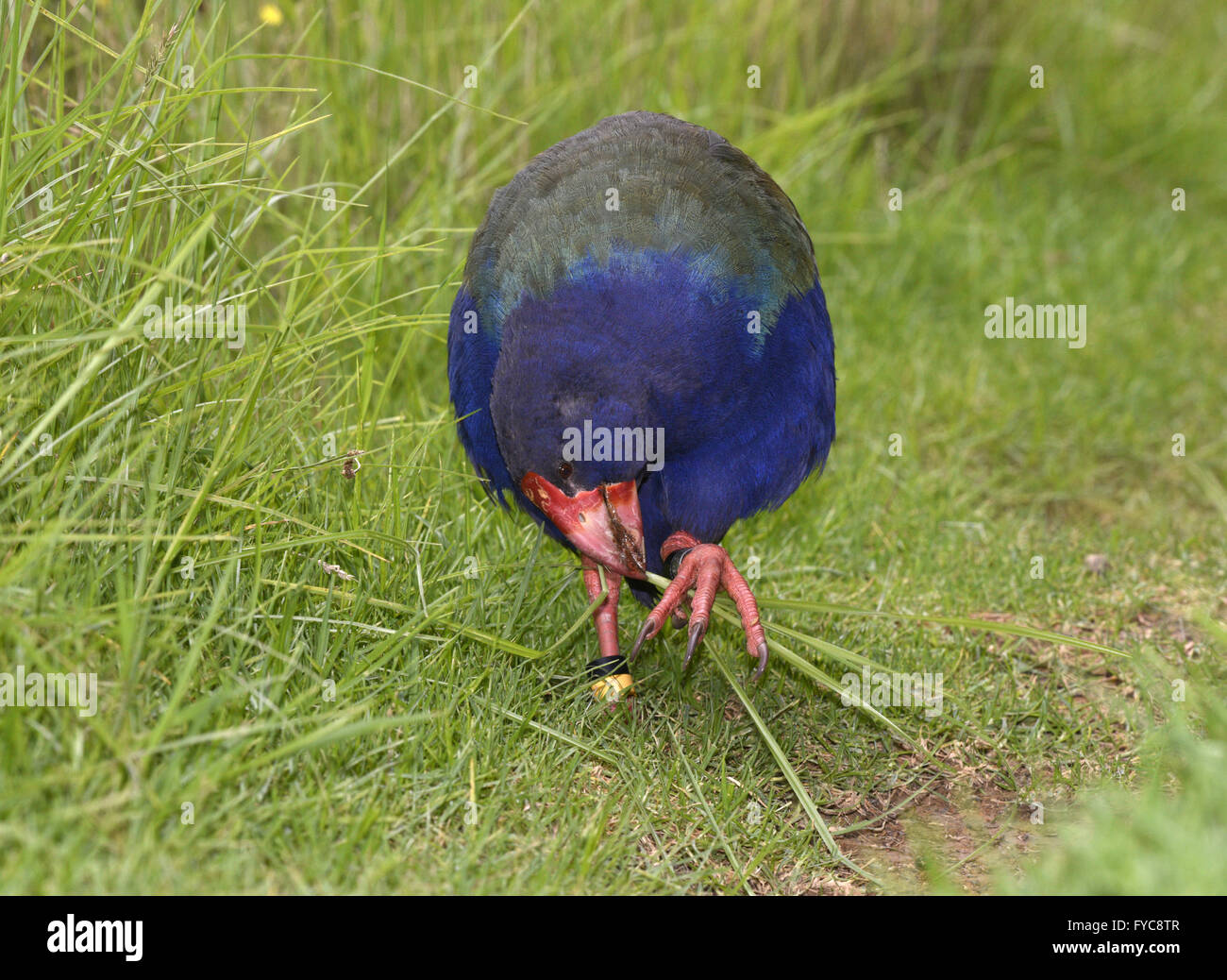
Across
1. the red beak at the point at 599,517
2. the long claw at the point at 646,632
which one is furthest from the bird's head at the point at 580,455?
the long claw at the point at 646,632

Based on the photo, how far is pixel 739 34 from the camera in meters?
5.52

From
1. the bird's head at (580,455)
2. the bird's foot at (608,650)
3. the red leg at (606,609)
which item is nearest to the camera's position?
the bird's head at (580,455)

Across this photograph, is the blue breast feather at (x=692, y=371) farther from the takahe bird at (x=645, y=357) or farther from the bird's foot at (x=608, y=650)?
the bird's foot at (x=608, y=650)

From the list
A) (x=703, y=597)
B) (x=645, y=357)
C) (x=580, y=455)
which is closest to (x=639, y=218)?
(x=645, y=357)

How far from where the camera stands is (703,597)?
3.01 m

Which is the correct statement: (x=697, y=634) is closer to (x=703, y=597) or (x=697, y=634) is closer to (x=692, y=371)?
(x=703, y=597)

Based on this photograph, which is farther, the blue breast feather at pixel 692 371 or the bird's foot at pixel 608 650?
the bird's foot at pixel 608 650

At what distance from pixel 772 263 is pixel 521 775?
4.66 feet

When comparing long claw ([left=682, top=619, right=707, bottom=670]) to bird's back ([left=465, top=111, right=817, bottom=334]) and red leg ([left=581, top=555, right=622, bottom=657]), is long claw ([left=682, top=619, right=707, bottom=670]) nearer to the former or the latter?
red leg ([left=581, top=555, right=622, bottom=657])

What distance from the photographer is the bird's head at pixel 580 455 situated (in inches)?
107

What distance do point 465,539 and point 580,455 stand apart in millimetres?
601

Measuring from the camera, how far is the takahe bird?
2.77 meters

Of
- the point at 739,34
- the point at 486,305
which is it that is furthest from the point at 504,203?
the point at 739,34

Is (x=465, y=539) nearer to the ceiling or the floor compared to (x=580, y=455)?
nearer to the floor
